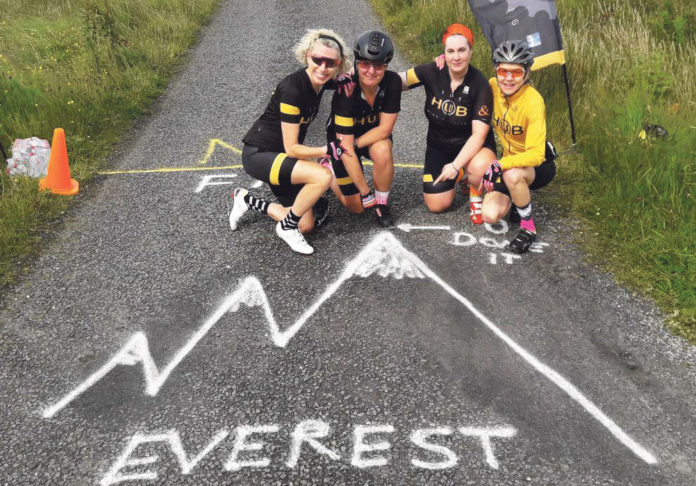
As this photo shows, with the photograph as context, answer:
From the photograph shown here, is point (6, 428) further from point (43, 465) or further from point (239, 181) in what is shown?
point (239, 181)

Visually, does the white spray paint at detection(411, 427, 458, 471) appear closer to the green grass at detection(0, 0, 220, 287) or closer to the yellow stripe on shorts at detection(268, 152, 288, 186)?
the yellow stripe on shorts at detection(268, 152, 288, 186)

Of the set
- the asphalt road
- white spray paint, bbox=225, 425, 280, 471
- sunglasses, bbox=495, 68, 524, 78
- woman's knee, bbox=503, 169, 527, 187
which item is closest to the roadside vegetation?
the asphalt road

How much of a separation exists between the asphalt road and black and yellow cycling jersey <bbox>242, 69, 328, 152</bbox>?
2.57 feet

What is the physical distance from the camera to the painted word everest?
2521 millimetres

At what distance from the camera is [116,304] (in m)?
3.69

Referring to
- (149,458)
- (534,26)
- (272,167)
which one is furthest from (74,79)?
(149,458)

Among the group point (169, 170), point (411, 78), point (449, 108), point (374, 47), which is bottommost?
point (169, 170)

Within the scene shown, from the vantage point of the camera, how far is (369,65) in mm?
3889

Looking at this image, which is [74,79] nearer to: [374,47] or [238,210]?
[238,210]

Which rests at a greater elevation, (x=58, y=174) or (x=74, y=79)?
(x=74, y=79)

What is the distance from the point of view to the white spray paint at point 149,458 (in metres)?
2.50

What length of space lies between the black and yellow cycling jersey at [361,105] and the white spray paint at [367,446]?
236 centimetres

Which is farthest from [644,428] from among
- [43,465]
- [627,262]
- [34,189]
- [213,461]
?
[34,189]

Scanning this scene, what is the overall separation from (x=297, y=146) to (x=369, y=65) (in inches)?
31.7
